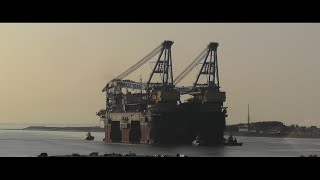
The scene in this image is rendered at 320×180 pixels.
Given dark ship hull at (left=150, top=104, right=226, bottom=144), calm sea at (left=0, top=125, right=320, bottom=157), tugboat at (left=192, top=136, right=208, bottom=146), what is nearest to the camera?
calm sea at (left=0, top=125, right=320, bottom=157)

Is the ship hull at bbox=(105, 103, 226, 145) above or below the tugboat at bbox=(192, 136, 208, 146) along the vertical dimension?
above

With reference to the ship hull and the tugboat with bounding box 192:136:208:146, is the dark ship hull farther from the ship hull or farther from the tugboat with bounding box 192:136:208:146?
the tugboat with bounding box 192:136:208:146

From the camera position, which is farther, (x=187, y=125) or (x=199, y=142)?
(x=187, y=125)

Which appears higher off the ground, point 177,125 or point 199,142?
point 177,125

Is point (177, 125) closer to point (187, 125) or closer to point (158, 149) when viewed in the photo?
point (187, 125)

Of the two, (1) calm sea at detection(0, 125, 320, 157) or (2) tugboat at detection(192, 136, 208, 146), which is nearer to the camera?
(1) calm sea at detection(0, 125, 320, 157)

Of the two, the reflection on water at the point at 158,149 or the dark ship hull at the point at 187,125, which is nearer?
the reflection on water at the point at 158,149

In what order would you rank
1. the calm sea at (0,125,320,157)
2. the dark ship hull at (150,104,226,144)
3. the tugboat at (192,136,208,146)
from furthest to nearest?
the tugboat at (192,136,208,146), the dark ship hull at (150,104,226,144), the calm sea at (0,125,320,157)

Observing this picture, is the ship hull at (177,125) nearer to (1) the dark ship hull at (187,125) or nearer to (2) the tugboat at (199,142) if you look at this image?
(1) the dark ship hull at (187,125)

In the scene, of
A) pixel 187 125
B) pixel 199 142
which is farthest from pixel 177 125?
pixel 199 142

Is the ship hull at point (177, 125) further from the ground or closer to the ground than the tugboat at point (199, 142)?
further from the ground

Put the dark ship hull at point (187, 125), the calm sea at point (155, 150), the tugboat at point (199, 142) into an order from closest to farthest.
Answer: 1. the calm sea at point (155, 150)
2. the dark ship hull at point (187, 125)
3. the tugboat at point (199, 142)

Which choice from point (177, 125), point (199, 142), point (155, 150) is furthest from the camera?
point (199, 142)
